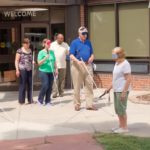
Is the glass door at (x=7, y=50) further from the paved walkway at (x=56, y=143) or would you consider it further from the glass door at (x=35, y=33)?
the paved walkway at (x=56, y=143)

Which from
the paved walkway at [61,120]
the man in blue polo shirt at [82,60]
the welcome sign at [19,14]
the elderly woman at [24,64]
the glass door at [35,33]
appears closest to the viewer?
the paved walkway at [61,120]

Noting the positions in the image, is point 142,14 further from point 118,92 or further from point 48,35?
point 118,92

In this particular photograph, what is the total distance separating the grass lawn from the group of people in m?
A: 0.58

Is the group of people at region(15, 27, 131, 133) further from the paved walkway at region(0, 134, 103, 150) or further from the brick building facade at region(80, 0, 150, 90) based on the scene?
the brick building facade at region(80, 0, 150, 90)

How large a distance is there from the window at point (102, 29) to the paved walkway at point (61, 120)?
10.6ft

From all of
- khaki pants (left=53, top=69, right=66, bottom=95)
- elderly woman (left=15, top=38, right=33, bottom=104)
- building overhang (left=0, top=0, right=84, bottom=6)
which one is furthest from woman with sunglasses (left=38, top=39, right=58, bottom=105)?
building overhang (left=0, top=0, right=84, bottom=6)

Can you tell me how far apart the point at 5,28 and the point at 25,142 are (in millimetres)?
8281

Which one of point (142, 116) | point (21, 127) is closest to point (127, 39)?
point (142, 116)

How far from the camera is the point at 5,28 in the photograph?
1631 cm

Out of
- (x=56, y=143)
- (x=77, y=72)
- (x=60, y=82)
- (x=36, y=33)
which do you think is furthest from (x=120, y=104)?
(x=36, y=33)

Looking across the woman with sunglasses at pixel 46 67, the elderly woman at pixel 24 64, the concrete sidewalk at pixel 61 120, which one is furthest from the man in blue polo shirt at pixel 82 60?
the elderly woman at pixel 24 64

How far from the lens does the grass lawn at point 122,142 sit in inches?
310

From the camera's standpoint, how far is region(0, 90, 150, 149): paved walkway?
944cm

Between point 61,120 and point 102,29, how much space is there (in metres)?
6.31
